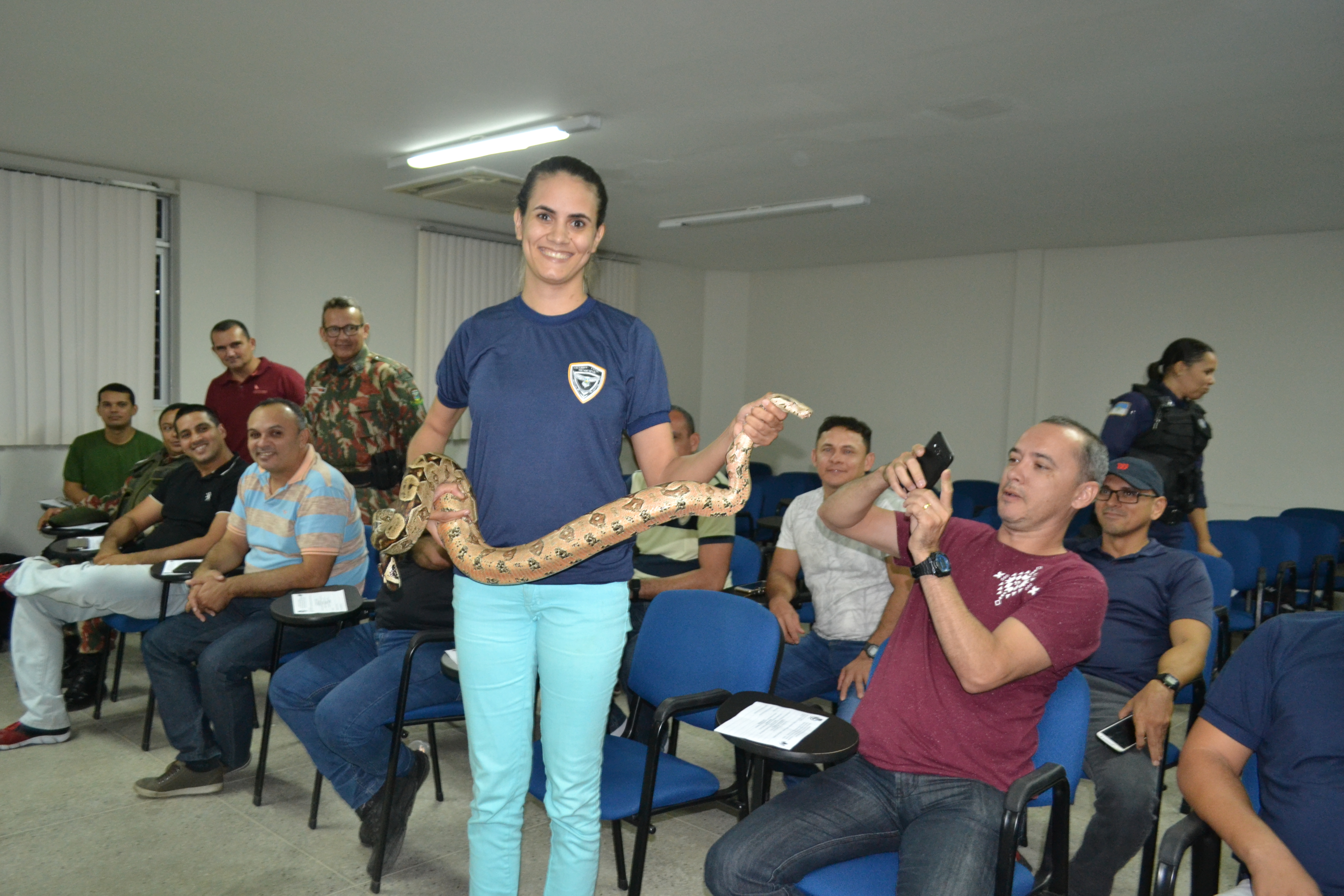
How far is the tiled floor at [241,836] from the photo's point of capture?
277 cm

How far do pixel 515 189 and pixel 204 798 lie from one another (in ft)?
15.7

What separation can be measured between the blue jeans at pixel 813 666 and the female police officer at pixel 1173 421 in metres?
1.98

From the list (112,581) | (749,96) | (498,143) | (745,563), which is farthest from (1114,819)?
(498,143)

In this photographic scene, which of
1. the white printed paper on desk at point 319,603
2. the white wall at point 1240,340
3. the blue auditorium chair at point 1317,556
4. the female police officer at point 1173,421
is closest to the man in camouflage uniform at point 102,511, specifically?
the white printed paper on desk at point 319,603

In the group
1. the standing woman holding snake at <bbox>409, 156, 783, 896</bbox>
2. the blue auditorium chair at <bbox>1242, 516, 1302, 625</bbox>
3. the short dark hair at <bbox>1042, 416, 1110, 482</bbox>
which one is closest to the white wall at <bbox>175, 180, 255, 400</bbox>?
the standing woman holding snake at <bbox>409, 156, 783, 896</bbox>

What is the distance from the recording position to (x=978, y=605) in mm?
2156

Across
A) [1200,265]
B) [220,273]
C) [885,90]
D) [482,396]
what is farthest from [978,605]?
[1200,265]

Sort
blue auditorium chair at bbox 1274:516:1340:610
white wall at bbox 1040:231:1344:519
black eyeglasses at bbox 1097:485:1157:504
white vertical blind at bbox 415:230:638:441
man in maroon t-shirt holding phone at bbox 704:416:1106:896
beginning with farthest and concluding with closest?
white vertical blind at bbox 415:230:638:441
white wall at bbox 1040:231:1344:519
blue auditorium chair at bbox 1274:516:1340:610
black eyeglasses at bbox 1097:485:1157:504
man in maroon t-shirt holding phone at bbox 704:416:1106:896

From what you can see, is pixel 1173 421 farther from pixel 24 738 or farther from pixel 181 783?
pixel 24 738

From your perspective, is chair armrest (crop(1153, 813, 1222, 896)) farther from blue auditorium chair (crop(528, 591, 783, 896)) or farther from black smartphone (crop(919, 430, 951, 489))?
blue auditorium chair (crop(528, 591, 783, 896))

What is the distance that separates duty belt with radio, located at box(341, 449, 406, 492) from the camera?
493 cm

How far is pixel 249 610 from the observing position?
3.67 meters

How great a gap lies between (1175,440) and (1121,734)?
2386 mm

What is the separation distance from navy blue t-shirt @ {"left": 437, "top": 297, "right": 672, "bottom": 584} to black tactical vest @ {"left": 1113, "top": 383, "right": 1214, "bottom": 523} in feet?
11.3
